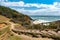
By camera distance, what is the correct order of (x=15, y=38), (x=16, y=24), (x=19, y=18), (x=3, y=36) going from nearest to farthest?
1. (x=3, y=36)
2. (x=15, y=38)
3. (x=16, y=24)
4. (x=19, y=18)

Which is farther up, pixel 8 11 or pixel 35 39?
pixel 8 11

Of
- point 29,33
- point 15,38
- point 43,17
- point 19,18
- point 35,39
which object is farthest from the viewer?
point 43,17

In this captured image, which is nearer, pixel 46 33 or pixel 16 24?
pixel 46 33

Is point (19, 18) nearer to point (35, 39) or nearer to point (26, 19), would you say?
point (26, 19)

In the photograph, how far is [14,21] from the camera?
25109 mm

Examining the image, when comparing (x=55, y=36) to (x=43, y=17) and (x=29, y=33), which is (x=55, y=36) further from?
(x=43, y=17)

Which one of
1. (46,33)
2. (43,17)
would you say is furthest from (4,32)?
(43,17)

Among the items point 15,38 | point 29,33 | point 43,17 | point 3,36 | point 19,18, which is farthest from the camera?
point 43,17

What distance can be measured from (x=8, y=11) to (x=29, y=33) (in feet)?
20.6

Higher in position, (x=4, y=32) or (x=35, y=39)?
(x=4, y=32)

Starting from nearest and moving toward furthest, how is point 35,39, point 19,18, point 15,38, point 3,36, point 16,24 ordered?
1. point 3,36
2. point 15,38
3. point 35,39
4. point 16,24
5. point 19,18

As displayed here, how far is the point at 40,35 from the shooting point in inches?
840

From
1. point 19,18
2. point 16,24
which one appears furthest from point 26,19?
point 16,24

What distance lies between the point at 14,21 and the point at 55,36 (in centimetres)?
607
